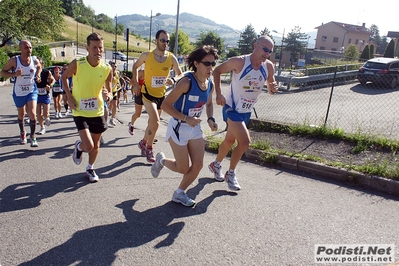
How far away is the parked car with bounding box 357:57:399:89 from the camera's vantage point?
17.1 meters

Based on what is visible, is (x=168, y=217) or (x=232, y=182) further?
(x=232, y=182)

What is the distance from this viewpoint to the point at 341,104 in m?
13.8

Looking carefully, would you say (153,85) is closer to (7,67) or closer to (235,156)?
(235,156)

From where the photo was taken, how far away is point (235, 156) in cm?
469

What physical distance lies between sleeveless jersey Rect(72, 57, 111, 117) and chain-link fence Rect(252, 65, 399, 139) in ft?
15.8

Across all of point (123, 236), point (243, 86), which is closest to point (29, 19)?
point (243, 86)

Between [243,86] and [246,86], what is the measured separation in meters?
0.04

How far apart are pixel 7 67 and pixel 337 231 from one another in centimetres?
605

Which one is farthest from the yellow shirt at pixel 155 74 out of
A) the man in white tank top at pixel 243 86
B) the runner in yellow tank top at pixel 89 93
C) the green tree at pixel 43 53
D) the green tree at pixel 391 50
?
the green tree at pixel 391 50

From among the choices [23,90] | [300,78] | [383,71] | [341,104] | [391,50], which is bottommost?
[341,104]

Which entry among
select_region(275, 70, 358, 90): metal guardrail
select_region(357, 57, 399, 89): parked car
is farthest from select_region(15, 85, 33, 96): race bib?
select_region(357, 57, 399, 89): parked car

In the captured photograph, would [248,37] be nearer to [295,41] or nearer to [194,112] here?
[295,41]

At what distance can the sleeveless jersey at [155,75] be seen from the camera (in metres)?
5.80

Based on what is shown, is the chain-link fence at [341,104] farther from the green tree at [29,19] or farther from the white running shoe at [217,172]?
the green tree at [29,19]
